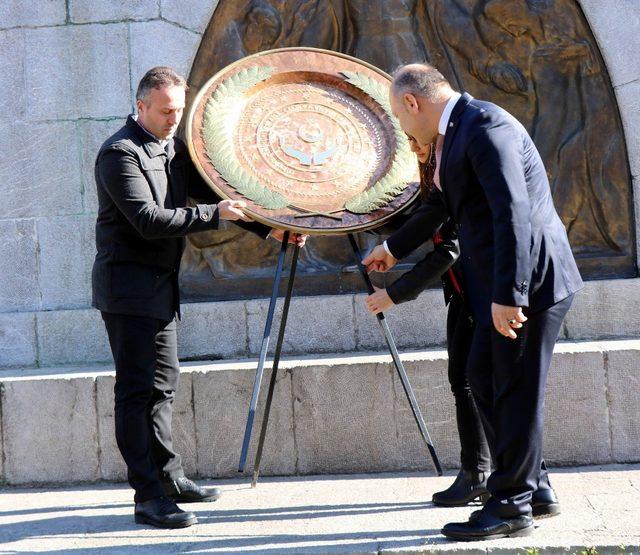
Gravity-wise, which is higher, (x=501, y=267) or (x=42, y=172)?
(x=42, y=172)

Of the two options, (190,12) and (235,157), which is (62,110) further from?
(235,157)

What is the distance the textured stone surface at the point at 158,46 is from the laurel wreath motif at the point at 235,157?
59.4 inches

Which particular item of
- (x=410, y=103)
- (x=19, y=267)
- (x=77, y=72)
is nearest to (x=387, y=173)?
(x=410, y=103)

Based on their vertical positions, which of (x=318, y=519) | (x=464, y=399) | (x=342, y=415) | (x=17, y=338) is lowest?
(x=318, y=519)

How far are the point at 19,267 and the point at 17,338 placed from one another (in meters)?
0.45

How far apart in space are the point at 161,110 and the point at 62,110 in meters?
2.03

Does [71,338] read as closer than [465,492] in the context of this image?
No

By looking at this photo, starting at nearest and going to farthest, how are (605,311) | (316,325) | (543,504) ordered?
(543,504), (605,311), (316,325)

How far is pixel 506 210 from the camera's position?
12.1ft

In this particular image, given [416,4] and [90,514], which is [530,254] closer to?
[90,514]

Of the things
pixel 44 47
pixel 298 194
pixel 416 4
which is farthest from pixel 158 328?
pixel 416 4

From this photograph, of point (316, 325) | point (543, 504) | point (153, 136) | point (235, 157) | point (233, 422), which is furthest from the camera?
point (316, 325)

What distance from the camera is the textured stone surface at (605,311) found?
6020 millimetres

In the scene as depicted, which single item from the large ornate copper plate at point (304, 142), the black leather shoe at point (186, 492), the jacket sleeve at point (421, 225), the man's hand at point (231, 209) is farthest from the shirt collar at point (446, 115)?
the black leather shoe at point (186, 492)
